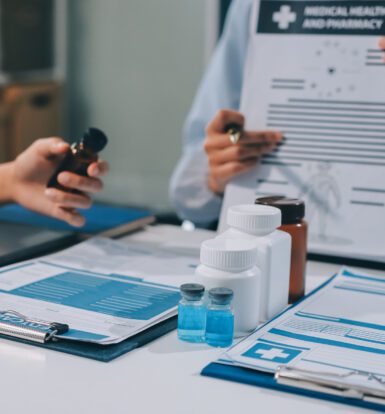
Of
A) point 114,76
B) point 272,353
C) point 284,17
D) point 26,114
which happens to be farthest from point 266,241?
point 114,76

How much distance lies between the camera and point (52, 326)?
30.1 inches

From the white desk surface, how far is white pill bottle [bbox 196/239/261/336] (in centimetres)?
5

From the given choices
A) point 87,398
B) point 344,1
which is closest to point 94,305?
point 87,398

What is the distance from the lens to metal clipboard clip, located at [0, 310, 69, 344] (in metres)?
0.76

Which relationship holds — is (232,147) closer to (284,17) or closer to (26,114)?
(284,17)

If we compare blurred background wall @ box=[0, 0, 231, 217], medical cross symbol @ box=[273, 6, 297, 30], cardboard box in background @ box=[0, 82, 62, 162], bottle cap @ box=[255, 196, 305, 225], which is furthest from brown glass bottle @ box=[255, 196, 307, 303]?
cardboard box in background @ box=[0, 82, 62, 162]

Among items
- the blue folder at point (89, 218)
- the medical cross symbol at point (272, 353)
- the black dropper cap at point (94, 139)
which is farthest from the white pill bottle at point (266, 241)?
the blue folder at point (89, 218)

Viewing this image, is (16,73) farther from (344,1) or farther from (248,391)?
(248,391)

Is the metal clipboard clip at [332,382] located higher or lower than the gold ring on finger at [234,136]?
lower

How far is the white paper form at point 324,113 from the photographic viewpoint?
1123 mm

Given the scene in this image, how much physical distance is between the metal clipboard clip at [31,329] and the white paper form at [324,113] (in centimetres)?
46

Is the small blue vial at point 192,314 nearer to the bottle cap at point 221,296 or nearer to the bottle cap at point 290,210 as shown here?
the bottle cap at point 221,296

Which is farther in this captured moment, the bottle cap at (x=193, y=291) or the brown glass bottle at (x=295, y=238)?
the brown glass bottle at (x=295, y=238)

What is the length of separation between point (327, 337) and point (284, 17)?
59cm
